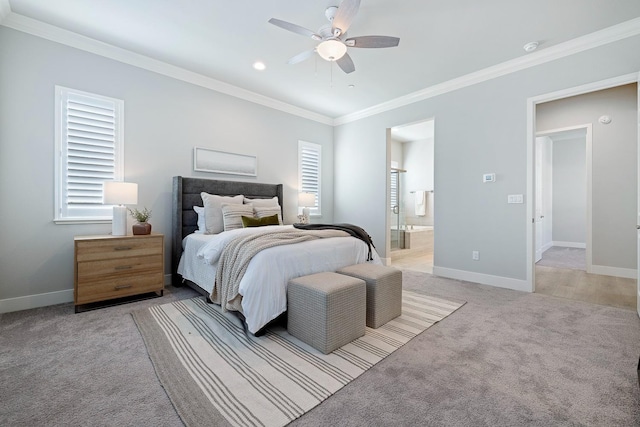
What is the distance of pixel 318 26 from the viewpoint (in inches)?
113

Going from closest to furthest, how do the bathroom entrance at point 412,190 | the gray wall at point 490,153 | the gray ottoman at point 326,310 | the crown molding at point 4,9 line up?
the gray ottoman at point 326,310, the crown molding at point 4,9, the gray wall at point 490,153, the bathroom entrance at point 412,190

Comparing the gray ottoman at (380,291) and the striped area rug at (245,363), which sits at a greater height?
the gray ottoman at (380,291)

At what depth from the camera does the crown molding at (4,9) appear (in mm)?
2494

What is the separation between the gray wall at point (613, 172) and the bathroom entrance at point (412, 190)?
273 cm

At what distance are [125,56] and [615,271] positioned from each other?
24.5 ft

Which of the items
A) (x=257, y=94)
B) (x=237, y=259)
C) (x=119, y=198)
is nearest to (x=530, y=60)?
(x=257, y=94)

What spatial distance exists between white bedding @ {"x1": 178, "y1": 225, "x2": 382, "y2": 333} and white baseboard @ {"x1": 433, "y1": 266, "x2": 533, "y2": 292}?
5.22ft

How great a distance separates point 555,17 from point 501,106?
1.10 meters

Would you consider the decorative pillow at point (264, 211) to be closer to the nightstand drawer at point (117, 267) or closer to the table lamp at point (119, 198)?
the nightstand drawer at point (117, 267)

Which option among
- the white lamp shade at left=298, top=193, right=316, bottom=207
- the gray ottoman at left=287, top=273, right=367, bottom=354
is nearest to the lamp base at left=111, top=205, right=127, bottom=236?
the gray ottoman at left=287, top=273, right=367, bottom=354

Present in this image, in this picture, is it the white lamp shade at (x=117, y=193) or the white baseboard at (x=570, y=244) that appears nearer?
the white lamp shade at (x=117, y=193)

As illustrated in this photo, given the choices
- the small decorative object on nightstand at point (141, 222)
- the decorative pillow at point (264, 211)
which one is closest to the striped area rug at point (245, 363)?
the small decorative object on nightstand at point (141, 222)

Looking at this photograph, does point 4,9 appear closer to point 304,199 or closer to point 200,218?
point 200,218

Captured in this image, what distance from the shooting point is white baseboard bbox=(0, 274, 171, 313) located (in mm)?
2738
